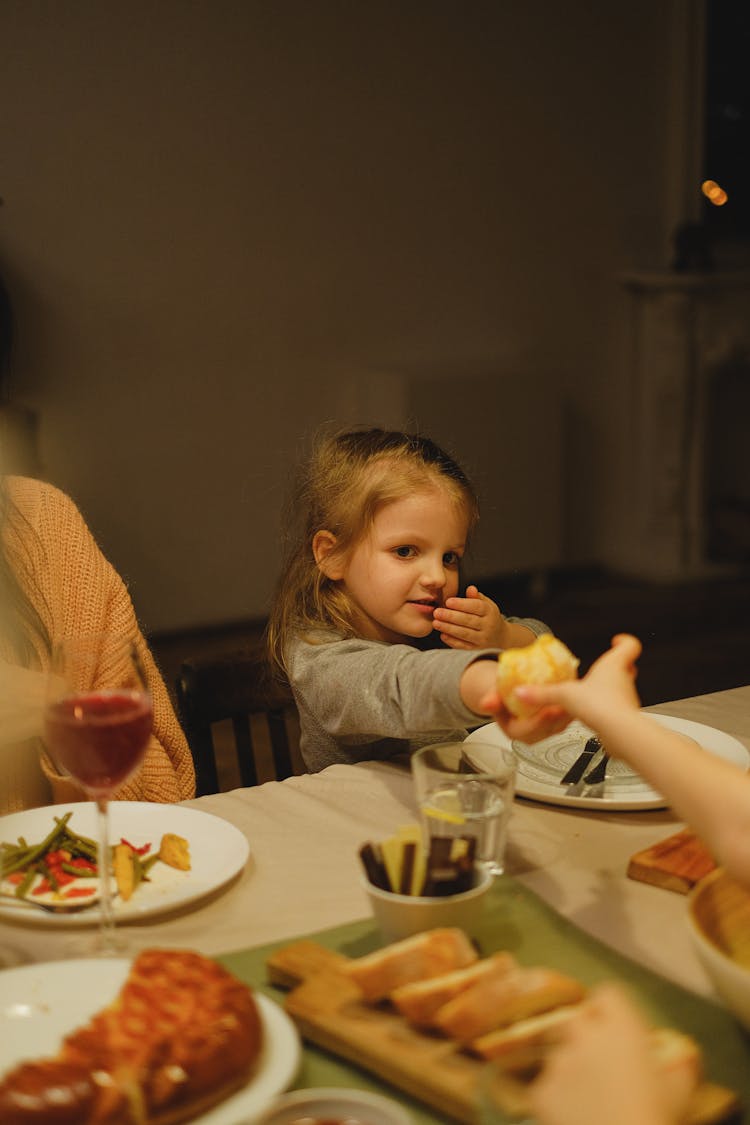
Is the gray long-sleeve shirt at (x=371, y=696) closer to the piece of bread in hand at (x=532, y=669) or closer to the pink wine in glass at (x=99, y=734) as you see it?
the piece of bread in hand at (x=532, y=669)

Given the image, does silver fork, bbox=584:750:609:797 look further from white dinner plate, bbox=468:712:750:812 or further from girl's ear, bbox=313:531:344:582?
girl's ear, bbox=313:531:344:582

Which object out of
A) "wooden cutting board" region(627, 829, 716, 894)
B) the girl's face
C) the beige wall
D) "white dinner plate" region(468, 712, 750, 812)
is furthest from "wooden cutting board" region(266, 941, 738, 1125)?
the beige wall

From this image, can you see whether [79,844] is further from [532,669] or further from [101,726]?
[532,669]

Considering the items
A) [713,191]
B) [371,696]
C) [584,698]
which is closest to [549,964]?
[584,698]

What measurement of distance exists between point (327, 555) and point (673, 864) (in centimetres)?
82

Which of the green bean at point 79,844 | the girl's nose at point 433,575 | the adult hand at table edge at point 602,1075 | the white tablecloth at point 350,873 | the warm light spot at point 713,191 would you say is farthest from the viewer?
the warm light spot at point 713,191

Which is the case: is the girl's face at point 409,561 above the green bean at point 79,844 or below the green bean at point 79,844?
above

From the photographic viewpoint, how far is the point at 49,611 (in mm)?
1795

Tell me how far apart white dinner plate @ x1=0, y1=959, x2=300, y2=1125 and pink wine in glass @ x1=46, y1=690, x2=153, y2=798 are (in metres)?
0.16

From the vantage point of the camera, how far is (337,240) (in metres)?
5.04

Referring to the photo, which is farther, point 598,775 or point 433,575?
point 433,575

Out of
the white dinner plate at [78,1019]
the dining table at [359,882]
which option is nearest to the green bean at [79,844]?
the dining table at [359,882]

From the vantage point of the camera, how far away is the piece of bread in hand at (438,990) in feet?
2.77

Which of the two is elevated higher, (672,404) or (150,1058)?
(150,1058)
